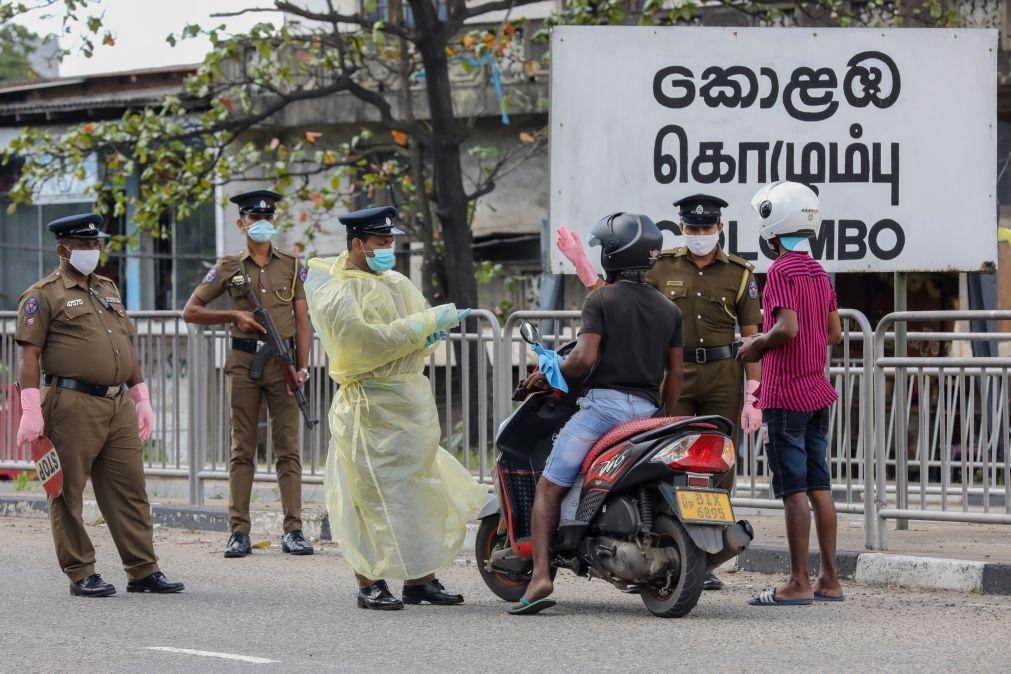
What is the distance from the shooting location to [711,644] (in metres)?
6.56

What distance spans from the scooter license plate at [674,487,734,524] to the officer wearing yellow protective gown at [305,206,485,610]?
1.34 metres

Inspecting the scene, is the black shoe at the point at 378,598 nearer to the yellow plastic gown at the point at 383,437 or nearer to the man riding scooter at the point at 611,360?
the yellow plastic gown at the point at 383,437

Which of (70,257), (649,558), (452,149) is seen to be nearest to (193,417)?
(70,257)

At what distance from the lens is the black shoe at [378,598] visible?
305 inches

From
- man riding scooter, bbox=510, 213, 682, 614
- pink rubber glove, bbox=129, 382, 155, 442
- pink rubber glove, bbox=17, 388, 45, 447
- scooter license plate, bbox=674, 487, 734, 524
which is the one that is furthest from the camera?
pink rubber glove, bbox=129, 382, 155, 442

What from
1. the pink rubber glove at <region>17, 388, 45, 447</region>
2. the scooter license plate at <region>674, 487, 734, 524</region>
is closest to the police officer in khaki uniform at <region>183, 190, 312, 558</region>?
the pink rubber glove at <region>17, 388, 45, 447</region>

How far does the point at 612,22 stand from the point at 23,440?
9930mm

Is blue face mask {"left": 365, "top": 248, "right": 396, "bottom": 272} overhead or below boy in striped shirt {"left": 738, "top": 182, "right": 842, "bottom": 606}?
overhead

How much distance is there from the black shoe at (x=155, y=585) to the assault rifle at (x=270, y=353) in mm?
1722

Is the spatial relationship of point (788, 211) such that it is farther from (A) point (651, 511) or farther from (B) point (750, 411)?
(A) point (651, 511)

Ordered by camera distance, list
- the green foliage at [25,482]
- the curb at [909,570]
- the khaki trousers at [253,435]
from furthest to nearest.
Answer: the green foliage at [25,482] < the khaki trousers at [253,435] < the curb at [909,570]

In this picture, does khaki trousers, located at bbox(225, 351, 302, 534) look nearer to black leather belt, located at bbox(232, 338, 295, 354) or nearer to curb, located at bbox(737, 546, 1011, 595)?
black leather belt, located at bbox(232, 338, 295, 354)

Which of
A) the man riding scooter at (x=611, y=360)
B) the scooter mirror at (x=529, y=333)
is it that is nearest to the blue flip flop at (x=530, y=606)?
the man riding scooter at (x=611, y=360)

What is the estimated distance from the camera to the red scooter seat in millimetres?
7129
